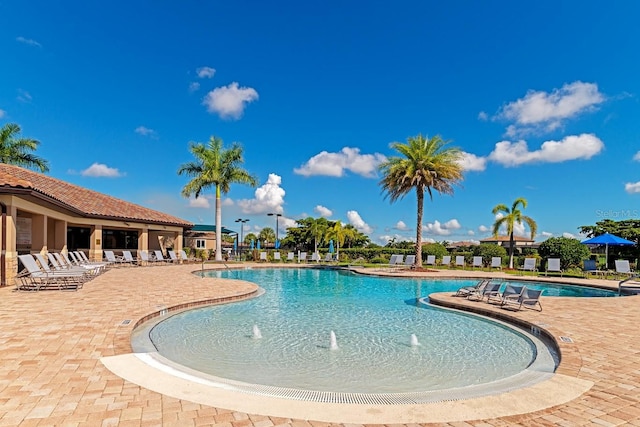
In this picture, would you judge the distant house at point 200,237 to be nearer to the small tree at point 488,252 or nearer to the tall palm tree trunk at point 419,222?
the tall palm tree trunk at point 419,222

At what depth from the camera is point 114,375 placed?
450 cm

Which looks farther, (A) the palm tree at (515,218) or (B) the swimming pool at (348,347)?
(A) the palm tree at (515,218)

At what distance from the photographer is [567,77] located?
20.0 metres

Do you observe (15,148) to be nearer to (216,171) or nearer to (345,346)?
(216,171)

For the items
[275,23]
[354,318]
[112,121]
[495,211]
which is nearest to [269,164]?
[112,121]

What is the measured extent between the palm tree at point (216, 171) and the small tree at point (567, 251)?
2189 centimetres

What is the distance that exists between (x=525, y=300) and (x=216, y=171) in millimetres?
25806

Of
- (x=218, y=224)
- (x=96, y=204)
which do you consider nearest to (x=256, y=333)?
(x=96, y=204)

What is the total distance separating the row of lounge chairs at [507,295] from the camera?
31.3 ft

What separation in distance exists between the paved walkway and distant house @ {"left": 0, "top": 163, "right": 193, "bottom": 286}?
3423 mm

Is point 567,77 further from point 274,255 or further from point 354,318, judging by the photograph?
point 274,255

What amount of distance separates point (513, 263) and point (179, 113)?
86.2 feet

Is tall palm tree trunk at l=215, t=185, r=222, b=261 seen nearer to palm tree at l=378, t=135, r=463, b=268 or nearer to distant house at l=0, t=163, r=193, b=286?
distant house at l=0, t=163, r=193, b=286

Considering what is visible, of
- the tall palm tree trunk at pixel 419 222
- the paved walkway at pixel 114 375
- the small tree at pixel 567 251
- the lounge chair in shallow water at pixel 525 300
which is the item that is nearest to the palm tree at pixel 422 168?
the tall palm tree trunk at pixel 419 222
